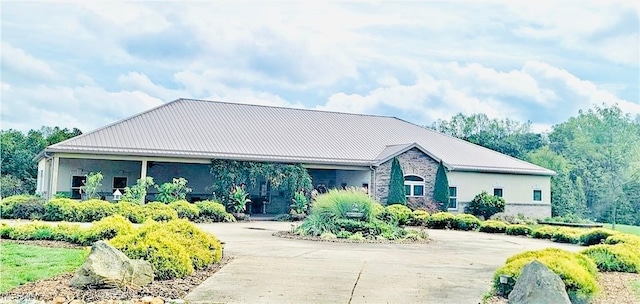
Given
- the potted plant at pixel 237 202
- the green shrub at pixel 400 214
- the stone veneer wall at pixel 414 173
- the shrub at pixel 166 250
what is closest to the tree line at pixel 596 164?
the stone veneer wall at pixel 414 173

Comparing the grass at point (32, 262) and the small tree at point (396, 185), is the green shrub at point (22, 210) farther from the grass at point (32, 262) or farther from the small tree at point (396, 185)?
the small tree at point (396, 185)

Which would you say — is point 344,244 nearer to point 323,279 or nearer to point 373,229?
point 373,229

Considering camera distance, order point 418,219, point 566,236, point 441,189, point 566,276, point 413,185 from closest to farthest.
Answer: point 566,276, point 566,236, point 418,219, point 441,189, point 413,185

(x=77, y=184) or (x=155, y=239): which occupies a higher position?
(x=77, y=184)

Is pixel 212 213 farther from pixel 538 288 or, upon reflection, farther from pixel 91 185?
pixel 538 288

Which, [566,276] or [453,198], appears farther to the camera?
[453,198]

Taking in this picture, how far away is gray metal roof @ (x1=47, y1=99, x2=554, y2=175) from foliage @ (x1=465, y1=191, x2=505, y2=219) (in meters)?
1.52

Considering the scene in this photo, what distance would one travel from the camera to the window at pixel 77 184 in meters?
23.2

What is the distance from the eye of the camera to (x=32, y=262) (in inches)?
318

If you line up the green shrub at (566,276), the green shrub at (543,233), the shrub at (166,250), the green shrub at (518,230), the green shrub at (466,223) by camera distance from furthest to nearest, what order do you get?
the green shrub at (466,223) < the green shrub at (518,230) < the green shrub at (543,233) < the shrub at (166,250) < the green shrub at (566,276)

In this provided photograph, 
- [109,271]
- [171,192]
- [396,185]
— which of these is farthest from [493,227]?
[109,271]

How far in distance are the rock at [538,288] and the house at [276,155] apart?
60.9 ft

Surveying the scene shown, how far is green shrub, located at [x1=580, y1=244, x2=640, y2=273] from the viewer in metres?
9.12

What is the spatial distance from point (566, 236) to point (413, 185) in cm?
1083
